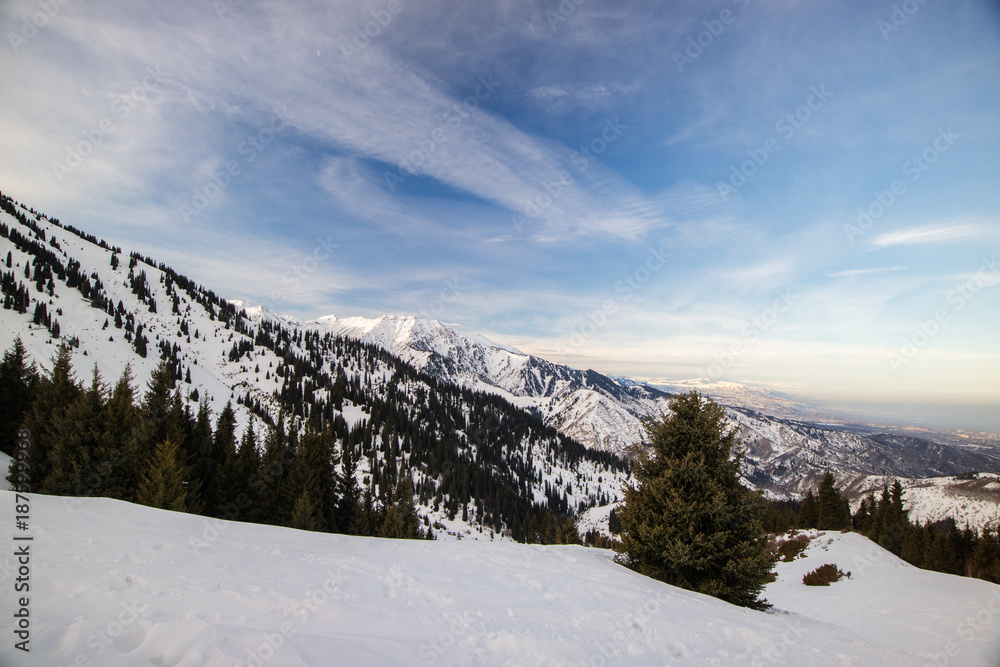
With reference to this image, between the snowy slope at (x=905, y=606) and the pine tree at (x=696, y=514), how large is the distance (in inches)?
129

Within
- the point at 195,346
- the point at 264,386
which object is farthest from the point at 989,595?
the point at 195,346

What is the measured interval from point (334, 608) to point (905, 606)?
2353cm

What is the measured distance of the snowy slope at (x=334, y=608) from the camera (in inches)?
188

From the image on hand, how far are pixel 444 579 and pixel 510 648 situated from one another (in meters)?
3.59

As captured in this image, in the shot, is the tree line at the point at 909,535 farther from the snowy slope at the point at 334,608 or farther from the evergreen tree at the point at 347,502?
the evergreen tree at the point at 347,502

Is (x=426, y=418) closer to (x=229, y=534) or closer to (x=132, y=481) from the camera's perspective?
(x=132, y=481)

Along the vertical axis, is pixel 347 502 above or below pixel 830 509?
above

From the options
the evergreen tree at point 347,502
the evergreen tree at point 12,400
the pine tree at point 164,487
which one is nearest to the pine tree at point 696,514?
the pine tree at point 164,487

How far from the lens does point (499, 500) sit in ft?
411

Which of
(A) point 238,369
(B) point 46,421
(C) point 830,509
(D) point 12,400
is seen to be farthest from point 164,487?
(A) point 238,369

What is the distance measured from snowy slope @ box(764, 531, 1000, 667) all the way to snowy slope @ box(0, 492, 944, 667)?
4927 millimetres

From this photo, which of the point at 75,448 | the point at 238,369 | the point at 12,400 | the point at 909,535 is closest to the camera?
the point at 75,448

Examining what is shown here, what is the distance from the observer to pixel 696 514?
13.0 metres

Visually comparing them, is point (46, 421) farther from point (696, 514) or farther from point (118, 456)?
point (696, 514)
